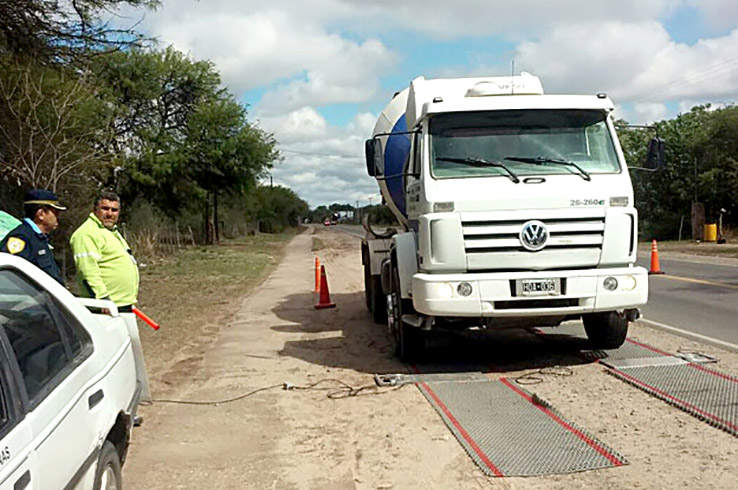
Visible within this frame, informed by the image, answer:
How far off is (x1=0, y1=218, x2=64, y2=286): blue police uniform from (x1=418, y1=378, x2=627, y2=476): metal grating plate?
3201 millimetres

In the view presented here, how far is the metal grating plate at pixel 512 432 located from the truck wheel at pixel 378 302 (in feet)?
13.7

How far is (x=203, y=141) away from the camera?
3441cm

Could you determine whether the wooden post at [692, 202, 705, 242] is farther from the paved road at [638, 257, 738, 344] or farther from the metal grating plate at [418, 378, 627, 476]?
the metal grating plate at [418, 378, 627, 476]

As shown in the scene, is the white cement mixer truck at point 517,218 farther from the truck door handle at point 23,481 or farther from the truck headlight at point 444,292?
the truck door handle at point 23,481

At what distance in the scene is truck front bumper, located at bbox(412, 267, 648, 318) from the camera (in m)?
7.14

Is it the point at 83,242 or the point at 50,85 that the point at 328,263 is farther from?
the point at 83,242

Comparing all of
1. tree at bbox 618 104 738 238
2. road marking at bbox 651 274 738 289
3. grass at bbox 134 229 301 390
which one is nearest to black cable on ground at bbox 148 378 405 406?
grass at bbox 134 229 301 390

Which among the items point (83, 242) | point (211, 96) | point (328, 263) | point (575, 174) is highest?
point (211, 96)

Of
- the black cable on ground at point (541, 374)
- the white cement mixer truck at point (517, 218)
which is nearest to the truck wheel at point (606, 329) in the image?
the white cement mixer truck at point (517, 218)

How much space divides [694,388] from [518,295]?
1744mm

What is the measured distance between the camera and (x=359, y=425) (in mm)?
6047

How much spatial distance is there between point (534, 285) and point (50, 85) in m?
11.3

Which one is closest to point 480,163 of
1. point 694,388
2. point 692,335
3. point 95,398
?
point 694,388

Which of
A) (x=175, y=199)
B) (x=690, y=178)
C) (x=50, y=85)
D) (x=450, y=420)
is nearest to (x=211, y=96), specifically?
(x=175, y=199)
